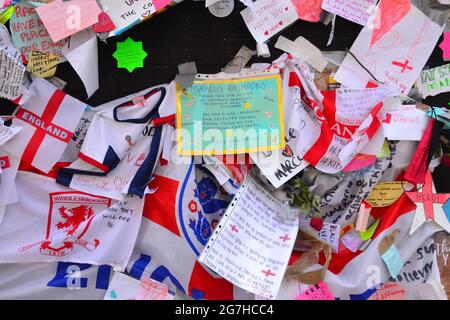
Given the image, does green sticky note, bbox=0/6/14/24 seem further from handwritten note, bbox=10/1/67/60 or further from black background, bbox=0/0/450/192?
black background, bbox=0/0/450/192

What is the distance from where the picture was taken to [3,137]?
2002mm

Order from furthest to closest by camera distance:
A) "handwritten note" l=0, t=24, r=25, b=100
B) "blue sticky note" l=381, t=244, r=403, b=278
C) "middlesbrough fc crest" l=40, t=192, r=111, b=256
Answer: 1. "blue sticky note" l=381, t=244, r=403, b=278
2. "middlesbrough fc crest" l=40, t=192, r=111, b=256
3. "handwritten note" l=0, t=24, r=25, b=100

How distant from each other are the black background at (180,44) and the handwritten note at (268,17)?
0.03 meters

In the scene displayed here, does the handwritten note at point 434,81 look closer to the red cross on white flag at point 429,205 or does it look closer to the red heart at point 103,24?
the red cross on white flag at point 429,205

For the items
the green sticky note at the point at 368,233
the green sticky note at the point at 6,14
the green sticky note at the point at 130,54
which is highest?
the green sticky note at the point at 6,14

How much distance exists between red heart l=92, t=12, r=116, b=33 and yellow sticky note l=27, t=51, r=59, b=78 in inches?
8.9

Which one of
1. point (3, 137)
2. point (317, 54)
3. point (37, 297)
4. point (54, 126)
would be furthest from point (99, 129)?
point (317, 54)

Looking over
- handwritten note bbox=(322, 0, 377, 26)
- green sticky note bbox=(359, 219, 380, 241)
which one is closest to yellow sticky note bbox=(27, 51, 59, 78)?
handwritten note bbox=(322, 0, 377, 26)

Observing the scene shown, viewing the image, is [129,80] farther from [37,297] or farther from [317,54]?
[37,297]

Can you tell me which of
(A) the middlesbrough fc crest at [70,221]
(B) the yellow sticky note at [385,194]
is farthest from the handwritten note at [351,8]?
(A) the middlesbrough fc crest at [70,221]

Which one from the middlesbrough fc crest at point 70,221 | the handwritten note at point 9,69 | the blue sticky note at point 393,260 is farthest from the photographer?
the blue sticky note at point 393,260

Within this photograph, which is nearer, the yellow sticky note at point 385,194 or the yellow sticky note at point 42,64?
the yellow sticky note at point 42,64

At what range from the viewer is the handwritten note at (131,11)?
2.05 metres

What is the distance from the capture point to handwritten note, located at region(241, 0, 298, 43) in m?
2.13
